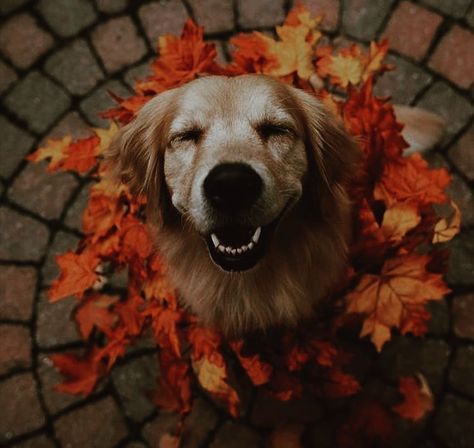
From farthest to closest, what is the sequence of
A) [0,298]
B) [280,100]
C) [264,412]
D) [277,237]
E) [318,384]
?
[0,298] → [264,412] → [318,384] → [277,237] → [280,100]

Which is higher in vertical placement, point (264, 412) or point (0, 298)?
point (264, 412)

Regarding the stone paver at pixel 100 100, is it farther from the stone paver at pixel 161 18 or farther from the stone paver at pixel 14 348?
the stone paver at pixel 14 348

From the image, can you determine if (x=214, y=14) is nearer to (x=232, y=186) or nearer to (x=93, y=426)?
(x=232, y=186)

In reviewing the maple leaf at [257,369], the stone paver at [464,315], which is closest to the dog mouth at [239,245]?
the maple leaf at [257,369]

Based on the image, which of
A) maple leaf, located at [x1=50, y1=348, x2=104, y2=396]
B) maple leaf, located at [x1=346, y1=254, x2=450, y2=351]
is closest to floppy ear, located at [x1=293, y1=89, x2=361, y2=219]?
maple leaf, located at [x1=346, y1=254, x2=450, y2=351]

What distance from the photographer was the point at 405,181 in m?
2.21

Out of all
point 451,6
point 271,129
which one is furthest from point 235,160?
point 451,6

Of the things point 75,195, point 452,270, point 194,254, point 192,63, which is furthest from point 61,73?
point 452,270

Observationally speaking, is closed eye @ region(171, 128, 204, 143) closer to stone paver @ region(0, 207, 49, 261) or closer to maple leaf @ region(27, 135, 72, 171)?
maple leaf @ region(27, 135, 72, 171)

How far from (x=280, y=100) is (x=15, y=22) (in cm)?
249

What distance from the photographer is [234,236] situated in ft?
6.30

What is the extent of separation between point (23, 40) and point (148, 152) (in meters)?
1.98

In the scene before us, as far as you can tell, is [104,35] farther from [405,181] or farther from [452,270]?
[452,270]

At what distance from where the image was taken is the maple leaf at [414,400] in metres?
2.61
